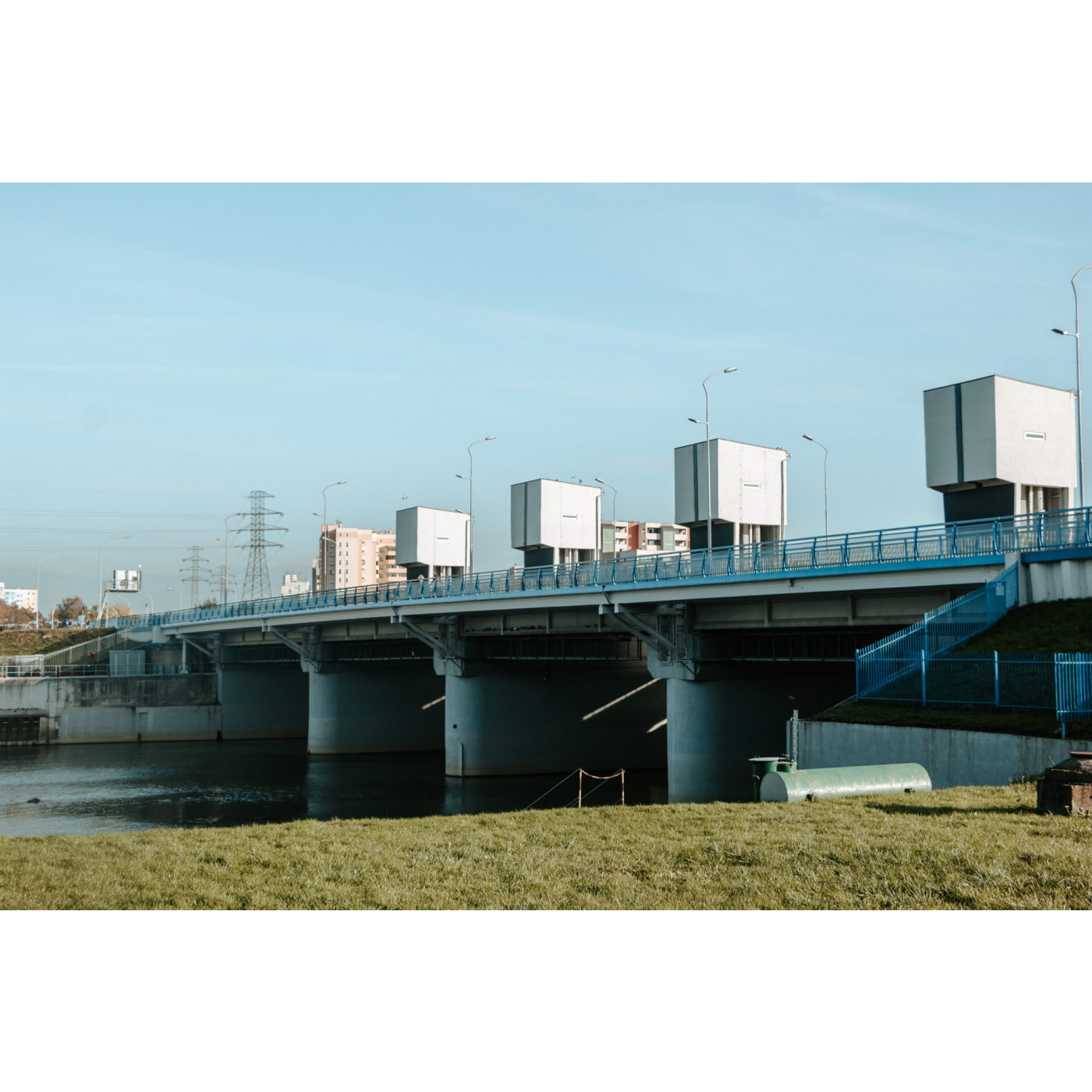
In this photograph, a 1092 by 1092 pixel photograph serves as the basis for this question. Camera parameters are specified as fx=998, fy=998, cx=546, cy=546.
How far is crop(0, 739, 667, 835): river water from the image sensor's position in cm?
3866

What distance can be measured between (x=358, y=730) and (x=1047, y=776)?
55.8m

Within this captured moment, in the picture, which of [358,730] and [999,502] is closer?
[999,502]

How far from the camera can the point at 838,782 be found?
17703mm

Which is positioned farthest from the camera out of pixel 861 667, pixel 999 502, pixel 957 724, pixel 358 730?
pixel 358 730

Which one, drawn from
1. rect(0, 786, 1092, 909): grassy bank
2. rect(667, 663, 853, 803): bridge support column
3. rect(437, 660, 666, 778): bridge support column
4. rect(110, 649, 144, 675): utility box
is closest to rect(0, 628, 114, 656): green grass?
rect(110, 649, 144, 675): utility box

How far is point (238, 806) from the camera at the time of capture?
41.9 m

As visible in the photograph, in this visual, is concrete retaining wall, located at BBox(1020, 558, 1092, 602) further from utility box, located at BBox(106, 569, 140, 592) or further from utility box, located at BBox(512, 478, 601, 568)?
utility box, located at BBox(106, 569, 140, 592)

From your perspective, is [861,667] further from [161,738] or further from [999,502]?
[161,738]

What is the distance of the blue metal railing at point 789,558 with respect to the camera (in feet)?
94.3

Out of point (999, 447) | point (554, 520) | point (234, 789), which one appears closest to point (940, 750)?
point (999, 447)

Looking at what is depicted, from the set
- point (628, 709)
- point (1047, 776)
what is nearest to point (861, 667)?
point (1047, 776)

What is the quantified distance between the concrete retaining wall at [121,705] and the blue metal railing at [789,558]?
28.8 m

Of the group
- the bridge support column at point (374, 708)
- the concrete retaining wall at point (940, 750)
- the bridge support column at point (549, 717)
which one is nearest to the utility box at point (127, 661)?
the bridge support column at point (374, 708)

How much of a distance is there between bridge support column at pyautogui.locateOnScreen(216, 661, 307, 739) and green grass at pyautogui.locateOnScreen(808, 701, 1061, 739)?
62.2 meters
